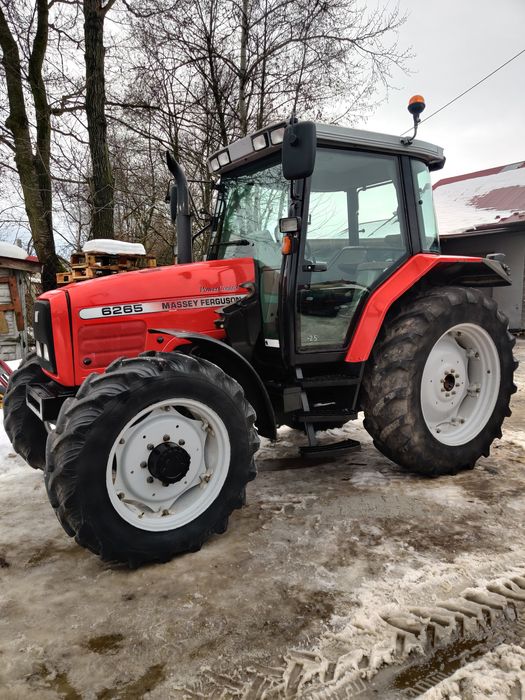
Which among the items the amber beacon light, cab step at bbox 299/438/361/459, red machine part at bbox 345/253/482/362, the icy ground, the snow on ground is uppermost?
the amber beacon light

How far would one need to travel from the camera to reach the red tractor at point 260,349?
2.50 meters

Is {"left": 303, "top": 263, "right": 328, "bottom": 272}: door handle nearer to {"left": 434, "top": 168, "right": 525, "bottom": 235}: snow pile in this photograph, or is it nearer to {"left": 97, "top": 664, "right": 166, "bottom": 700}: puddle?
{"left": 97, "top": 664, "right": 166, "bottom": 700}: puddle

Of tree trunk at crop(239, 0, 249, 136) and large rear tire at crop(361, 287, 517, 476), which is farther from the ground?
tree trunk at crop(239, 0, 249, 136)

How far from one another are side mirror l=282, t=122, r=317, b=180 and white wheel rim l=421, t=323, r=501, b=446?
1.63 meters

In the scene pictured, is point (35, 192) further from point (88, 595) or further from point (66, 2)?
point (88, 595)

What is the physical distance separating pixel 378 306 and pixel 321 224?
651 millimetres

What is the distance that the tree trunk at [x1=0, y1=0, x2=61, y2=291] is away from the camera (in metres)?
9.70

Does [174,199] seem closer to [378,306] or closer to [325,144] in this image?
[325,144]

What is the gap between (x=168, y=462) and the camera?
255 cm

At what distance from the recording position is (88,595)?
2.33 m

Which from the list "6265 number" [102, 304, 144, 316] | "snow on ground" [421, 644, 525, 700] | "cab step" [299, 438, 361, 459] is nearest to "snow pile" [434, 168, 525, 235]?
"cab step" [299, 438, 361, 459]

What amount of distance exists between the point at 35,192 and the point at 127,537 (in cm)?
910

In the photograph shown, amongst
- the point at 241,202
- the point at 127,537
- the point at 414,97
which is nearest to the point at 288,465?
the point at 127,537

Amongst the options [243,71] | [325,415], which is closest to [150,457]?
[325,415]
